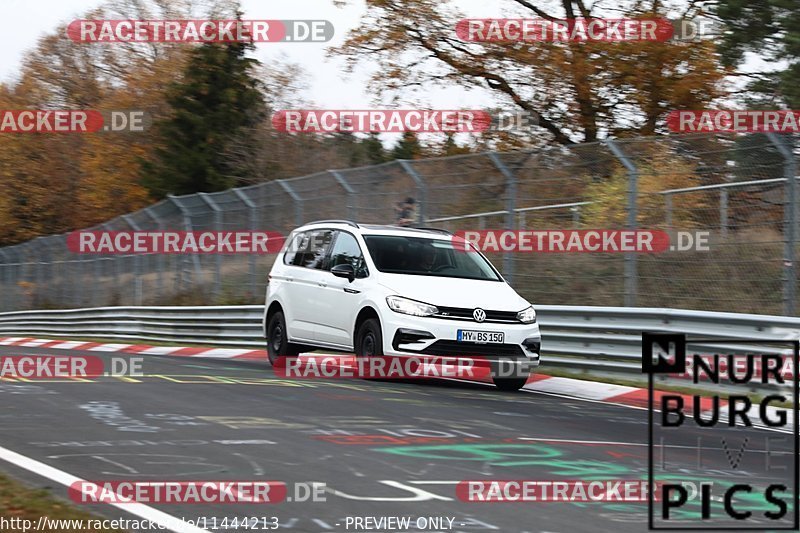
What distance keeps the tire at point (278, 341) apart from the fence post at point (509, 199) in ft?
10.8

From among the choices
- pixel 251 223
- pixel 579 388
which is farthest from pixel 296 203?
pixel 579 388

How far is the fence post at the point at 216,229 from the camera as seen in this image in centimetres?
2403

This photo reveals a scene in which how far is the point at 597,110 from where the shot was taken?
30.4 m

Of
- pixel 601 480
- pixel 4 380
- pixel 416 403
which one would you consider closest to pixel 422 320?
pixel 416 403

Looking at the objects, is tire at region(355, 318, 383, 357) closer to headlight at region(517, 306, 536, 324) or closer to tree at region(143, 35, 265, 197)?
headlight at region(517, 306, 536, 324)

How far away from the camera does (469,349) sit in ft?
42.4

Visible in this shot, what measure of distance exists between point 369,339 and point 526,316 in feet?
5.71

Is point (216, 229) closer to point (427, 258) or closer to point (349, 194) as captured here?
point (349, 194)

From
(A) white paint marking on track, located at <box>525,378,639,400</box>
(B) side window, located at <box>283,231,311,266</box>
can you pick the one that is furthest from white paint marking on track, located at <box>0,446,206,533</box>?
(B) side window, located at <box>283,231,311,266</box>

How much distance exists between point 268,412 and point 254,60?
151 feet

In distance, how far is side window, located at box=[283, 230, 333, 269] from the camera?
15016 millimetres

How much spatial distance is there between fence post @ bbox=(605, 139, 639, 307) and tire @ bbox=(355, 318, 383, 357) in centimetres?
338

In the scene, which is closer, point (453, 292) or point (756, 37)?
point (453, 292)

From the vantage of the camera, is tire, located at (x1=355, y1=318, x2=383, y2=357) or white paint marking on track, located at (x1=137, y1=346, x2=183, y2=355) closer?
tire, located at (x1=355, y1=318, x2=383, y2=357)
